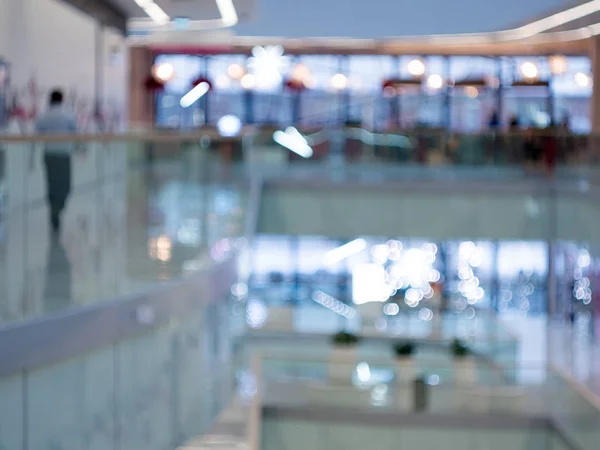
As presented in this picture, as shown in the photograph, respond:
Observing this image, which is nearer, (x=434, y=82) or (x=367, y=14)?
(x=367, y=14)

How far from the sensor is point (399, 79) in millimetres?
30000

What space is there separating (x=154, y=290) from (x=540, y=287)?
2497 centimetres

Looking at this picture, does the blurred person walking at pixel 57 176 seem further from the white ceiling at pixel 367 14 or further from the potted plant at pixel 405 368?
the white ceiling at pixel 367 14

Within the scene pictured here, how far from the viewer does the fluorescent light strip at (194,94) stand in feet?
89.1

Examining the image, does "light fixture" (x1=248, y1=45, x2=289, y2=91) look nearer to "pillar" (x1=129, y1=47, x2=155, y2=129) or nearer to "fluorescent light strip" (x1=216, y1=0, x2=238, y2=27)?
"pillar" (x1=129, y1=47, x2=155, y2=129)

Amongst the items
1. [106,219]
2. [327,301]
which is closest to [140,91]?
[327,301]

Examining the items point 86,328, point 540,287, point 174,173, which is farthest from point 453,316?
point 86,328

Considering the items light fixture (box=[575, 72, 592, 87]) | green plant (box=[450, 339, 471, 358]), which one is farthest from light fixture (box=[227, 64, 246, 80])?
green plant (box=[450, 339, 471, 358])

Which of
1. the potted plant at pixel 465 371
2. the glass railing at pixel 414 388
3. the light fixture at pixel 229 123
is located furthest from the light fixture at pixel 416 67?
the glass railing at pixel 414 388

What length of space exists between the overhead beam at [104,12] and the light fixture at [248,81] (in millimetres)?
8923

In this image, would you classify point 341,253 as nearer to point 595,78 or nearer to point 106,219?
point 595,78

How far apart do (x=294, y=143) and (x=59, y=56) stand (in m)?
7.02

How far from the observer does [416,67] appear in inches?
1241

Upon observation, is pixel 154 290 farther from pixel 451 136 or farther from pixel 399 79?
pixel 399 79
